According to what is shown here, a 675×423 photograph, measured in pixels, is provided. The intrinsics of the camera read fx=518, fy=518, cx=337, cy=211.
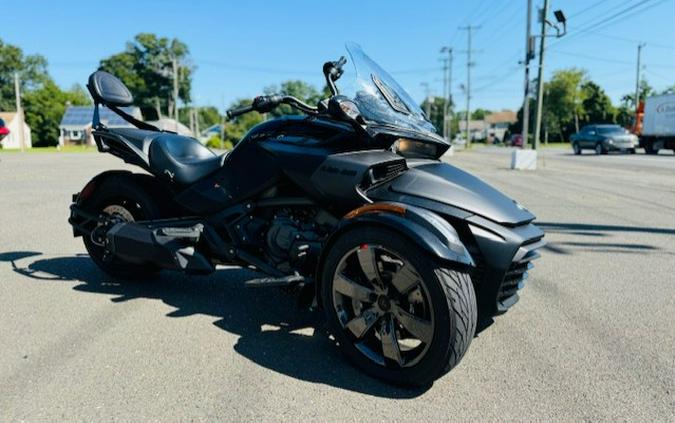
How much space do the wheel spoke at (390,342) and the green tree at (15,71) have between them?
10107 centimetres

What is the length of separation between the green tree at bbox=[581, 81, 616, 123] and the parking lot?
76.5 meters

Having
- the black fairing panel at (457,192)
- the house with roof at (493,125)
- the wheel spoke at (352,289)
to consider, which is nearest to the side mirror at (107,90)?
the black fairing panel at (457,192)

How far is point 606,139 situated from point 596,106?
1962 inches

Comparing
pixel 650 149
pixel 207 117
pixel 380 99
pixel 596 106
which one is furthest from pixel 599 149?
→ pixel 207 117

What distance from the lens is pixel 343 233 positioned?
2.80 meters

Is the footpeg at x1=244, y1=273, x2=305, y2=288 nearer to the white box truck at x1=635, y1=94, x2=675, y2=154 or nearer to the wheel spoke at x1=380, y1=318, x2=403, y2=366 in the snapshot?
the wheel spoke at x1=380, y1=318, x2=403, y2=366

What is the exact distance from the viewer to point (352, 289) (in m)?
2.75

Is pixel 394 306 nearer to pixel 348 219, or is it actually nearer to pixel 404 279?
pixel 404 279

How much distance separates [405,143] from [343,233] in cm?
77

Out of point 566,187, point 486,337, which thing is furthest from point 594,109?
point 486,337

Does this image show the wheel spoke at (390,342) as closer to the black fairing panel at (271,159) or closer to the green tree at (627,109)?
the black fairing panel at (271,159)

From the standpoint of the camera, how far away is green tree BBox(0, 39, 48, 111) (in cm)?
8762

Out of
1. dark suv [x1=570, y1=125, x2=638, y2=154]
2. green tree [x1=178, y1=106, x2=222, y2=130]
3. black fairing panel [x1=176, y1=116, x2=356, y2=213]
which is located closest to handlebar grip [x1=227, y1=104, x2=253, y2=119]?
black fairing panel [x1=176, y1=116, x2=356, y2=213]

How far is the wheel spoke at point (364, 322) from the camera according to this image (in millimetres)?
2738
